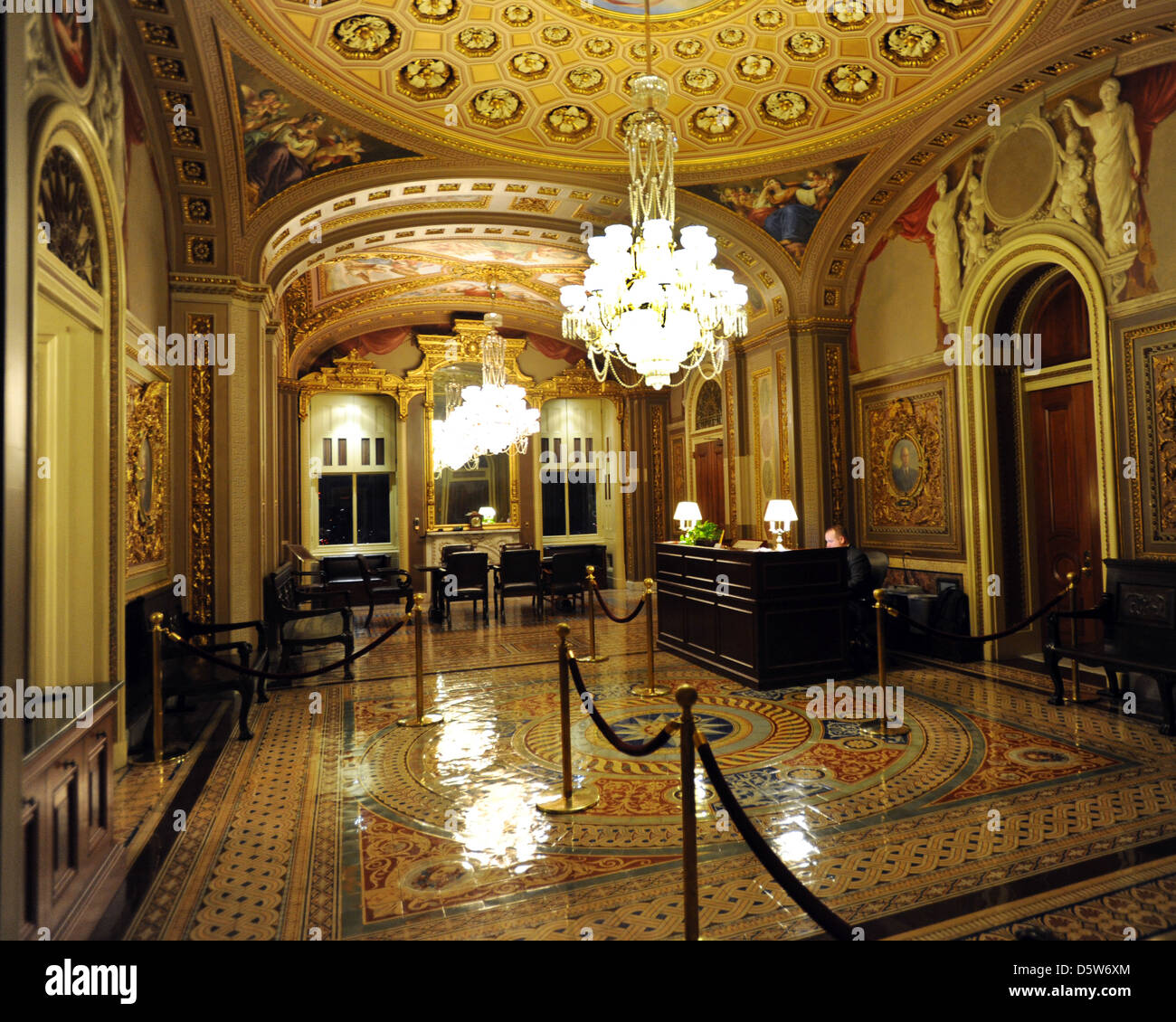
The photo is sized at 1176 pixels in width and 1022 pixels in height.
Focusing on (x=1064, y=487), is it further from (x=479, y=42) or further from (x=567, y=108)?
(x=479, y=42)

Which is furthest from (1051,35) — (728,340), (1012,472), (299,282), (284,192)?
(299,282)

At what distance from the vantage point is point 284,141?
22.8 feet

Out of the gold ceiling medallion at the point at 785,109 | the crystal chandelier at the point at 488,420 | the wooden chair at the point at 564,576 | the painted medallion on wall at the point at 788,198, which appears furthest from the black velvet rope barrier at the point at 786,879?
the crystal chandelier at the point at 488,420

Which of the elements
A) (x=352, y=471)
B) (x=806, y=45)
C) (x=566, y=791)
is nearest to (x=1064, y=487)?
(x=806, y=45)

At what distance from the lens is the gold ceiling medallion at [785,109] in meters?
7.26

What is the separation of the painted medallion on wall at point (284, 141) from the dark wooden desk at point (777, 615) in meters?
5.39

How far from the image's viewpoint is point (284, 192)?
7.36m

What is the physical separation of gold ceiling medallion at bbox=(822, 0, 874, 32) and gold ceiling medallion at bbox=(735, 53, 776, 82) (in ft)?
2.20

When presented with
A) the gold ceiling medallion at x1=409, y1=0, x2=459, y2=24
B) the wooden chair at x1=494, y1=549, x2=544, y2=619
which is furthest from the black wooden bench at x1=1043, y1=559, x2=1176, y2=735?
the wooden chair at x1=494, y1=549, x2=544, y2=619

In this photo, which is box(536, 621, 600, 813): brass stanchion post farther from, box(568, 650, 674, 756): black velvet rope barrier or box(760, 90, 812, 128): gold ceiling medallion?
box(760, 90, 812, 128): gold ceiling medallion

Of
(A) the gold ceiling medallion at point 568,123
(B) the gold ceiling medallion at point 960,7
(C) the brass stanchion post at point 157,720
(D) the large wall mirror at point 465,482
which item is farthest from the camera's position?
(D) the large wall mirror at point 465,482

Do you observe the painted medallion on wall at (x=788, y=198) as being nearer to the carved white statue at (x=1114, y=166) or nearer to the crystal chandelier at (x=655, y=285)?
the carved white statue at (x=1114, y=166)

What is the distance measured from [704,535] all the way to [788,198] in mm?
4293

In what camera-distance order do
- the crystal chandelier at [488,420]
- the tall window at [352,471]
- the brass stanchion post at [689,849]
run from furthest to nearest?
→ the tall window at [352,471]
the crystal chandelier at [488,420]
the brass stanchion post at [689,849]
